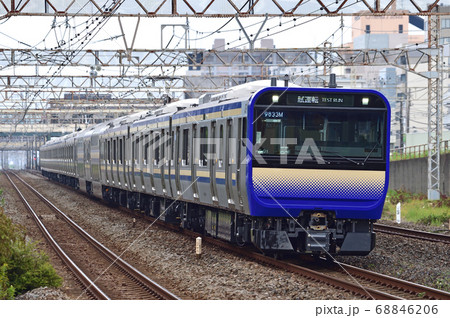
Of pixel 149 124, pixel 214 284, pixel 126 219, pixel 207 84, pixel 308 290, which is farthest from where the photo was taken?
pixel 207 84

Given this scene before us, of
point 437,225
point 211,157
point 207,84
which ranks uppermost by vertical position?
point 207,84

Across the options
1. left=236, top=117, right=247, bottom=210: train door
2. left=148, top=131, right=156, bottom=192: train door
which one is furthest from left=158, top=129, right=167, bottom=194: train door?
left=236, top=117, right=247, bottom=210: train door

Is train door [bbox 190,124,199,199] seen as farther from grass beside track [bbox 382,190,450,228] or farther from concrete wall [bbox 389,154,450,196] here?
concrete wall [bbox 389,154,450,196]

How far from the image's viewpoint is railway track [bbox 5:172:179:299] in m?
12.6

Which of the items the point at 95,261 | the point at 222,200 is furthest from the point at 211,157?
the point at 95,261

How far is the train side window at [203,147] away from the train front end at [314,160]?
3.42 metres

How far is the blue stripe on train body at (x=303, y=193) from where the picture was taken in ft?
46.0

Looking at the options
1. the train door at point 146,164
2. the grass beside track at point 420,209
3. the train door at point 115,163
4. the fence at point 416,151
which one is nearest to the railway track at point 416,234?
the grass beside track at point 420,209

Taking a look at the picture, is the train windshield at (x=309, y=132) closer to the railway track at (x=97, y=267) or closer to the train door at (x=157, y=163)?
the railway track at (x=97, y=267)

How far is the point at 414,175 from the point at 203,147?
72.3ft

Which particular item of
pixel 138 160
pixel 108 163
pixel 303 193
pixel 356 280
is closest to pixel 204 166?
pixel 303 193
